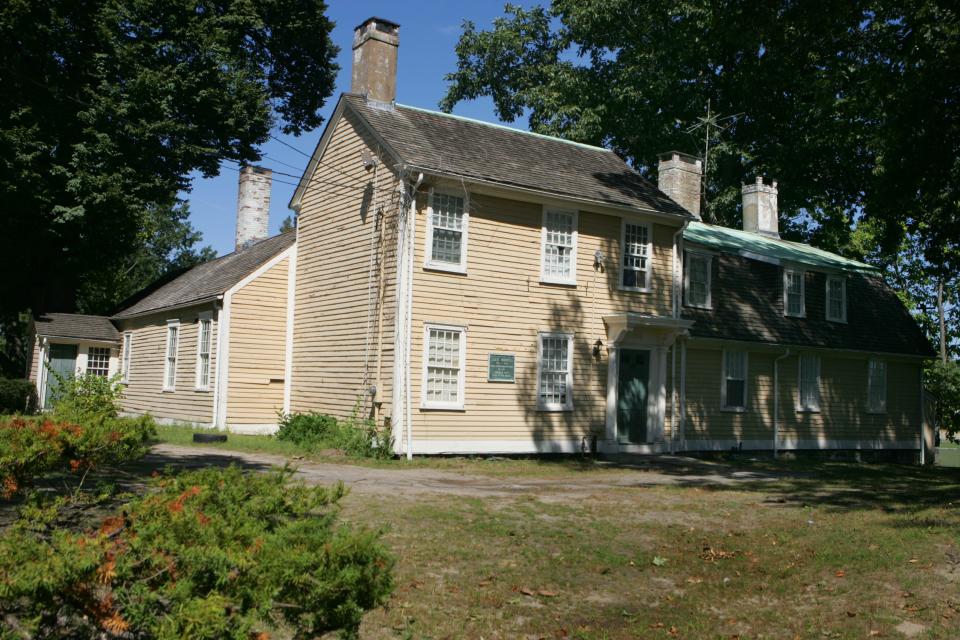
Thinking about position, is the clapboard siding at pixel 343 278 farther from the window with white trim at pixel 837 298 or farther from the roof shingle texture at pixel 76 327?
the window with white trim at pixel 837 298

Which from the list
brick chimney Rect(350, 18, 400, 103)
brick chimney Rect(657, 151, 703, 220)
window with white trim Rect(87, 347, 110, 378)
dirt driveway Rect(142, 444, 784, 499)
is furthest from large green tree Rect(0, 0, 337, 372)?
brick chimney Rect(657, 151, 703, 220)

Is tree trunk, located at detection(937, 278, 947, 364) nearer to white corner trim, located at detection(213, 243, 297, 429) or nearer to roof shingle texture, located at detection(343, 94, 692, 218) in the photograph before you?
roof shingle texture, located at detection(343, 94, 692, 218)

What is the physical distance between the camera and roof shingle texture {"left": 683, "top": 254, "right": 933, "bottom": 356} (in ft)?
80.5

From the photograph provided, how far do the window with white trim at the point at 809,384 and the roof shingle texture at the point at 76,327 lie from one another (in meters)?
22.8

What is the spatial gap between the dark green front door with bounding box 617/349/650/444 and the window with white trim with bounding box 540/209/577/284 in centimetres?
262

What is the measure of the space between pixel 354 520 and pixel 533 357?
35.5 feet

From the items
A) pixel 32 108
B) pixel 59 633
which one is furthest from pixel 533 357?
pixel 32 108

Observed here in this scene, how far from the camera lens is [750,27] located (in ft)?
57.9

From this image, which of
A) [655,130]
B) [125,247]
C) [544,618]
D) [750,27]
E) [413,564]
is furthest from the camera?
[655,130]

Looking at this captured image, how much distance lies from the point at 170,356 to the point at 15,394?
5.13 metres

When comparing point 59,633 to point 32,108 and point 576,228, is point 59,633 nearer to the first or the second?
point 576,228

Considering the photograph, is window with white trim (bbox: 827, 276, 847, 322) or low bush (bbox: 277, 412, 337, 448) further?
window with white trim (bbox: 827, 276, 847, 322)

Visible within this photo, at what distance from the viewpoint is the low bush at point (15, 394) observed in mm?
26403

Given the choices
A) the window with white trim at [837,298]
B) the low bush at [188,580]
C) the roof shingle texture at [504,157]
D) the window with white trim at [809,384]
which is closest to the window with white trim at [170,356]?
the roof shingle texture at [504,157]
